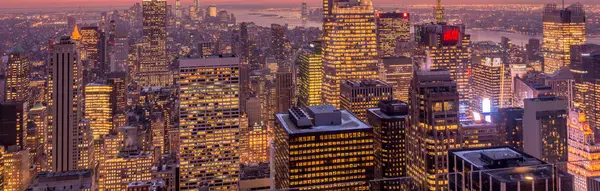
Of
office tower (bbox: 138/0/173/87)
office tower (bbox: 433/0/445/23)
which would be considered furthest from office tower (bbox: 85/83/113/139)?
office tower (bbox: 433/0/445/23)

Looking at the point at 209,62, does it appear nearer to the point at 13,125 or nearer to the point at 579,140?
the point at 13,125

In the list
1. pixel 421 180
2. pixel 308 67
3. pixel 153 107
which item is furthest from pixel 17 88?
pixel 421 180

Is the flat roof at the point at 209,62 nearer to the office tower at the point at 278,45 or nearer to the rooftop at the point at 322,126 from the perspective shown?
the office tower at the point at 278,45

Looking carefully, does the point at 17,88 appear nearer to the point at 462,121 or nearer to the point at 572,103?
the point at 462,121

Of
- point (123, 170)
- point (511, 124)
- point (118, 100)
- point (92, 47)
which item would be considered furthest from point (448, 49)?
point (92, 47)

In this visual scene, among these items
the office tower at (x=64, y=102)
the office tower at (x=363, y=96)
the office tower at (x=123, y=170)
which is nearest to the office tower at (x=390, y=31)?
the office tower at (x=363, y=96)

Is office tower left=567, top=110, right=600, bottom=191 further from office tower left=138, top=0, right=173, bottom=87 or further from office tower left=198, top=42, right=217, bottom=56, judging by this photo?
office tower left=138, top=0, right=173, bottom=87
